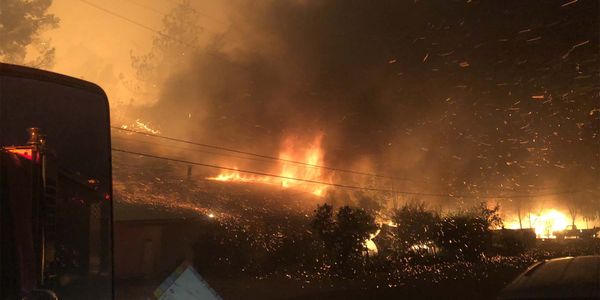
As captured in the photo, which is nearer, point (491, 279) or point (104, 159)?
point (104, 159)

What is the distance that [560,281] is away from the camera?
3.70 meters

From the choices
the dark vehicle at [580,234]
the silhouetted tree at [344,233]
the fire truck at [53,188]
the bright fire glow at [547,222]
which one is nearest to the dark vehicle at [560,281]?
the fire truck at [53,188]

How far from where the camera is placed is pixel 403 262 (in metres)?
23.0

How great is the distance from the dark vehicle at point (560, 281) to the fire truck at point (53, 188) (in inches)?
134

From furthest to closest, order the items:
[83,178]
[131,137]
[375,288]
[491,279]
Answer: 1. [131,137]
2. [491,279]
3. [375,288]
4. [83,178]

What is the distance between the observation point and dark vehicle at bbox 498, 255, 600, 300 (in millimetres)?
3498

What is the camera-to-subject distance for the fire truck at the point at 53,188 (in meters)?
1.64

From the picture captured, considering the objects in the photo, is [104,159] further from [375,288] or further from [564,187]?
[564,187]

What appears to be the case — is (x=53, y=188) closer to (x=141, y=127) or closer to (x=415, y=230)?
(x=415, y=230)

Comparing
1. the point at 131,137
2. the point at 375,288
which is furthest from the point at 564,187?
the point at 375,288

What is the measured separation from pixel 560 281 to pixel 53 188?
13.1ft

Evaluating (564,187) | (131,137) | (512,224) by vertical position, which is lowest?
(512,224)

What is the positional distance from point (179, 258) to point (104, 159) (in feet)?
52.9

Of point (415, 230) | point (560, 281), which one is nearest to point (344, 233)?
point (415, 230)
